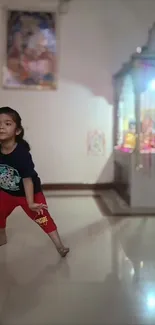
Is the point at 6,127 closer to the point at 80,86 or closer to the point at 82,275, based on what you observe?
the point at 82,275

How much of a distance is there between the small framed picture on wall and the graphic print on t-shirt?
5.94ft

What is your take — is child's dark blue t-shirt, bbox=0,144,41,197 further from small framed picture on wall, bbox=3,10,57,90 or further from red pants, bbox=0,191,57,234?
small framed picture on wall, bbox=3,10,57,90

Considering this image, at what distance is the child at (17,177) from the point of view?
1628 millimetres

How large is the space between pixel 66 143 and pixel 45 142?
0.57 feet

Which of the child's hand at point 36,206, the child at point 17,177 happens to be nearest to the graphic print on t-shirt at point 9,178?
the child at point 17,177

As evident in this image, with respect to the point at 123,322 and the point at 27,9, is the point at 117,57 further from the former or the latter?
the point at 123,322

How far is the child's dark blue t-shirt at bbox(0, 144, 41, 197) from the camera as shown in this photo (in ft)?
5.35

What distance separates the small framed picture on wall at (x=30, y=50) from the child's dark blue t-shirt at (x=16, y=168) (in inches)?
69.8

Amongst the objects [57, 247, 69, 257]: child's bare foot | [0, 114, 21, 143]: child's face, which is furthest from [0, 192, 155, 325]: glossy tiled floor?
[0, 114, 21, 143]: child's face

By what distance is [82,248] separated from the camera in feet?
5.93

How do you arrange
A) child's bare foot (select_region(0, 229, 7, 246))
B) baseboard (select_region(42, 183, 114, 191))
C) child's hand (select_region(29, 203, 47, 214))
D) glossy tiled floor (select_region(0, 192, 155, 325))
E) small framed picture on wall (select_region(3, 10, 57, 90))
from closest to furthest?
glossy tiled floor (select_region(0, 192, 155, 325)), child's hand (select_region(29, 203, 47, 214)), child's bare foot (select_region(0, 229, 7, 246)), small framed picture on wall (select_region(3, 10, 57, 90)), baseboard (select_region(42, 183, 114, 191))

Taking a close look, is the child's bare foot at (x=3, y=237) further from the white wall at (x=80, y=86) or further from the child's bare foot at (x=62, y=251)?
the white wall at (x=80, y=86)

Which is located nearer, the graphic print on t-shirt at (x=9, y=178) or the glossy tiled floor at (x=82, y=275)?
the glossy tiled floor at (x=82, y=275)

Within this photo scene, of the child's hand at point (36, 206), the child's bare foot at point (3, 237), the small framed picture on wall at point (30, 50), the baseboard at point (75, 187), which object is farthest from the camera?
the baseboard at point (75, 187)
